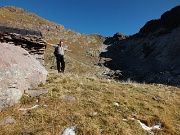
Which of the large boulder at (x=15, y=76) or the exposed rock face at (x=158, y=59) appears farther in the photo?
the exposed rock face at (x=158, y=59)

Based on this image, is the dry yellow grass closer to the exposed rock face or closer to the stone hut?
the stone hut

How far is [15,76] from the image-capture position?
9570 mm

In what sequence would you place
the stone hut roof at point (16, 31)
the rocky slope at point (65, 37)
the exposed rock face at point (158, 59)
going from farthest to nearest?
the rocky slope at point (65, 37) < the exposed rock face at point (158, 59) < the stone hut roof at point (16, 31)

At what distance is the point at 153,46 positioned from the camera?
Result: 77.8 meters

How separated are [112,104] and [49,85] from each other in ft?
12.3

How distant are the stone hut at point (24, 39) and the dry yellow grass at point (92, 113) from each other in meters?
4.46

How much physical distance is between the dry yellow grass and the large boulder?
0.41 m

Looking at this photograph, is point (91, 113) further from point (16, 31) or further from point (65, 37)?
point (65, 37)

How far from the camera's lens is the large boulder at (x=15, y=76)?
28.4 feet

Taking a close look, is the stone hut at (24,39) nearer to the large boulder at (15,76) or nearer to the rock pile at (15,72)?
the rock pile at (15,72)

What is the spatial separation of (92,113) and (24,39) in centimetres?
826

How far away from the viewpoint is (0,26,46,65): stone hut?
1358 cm

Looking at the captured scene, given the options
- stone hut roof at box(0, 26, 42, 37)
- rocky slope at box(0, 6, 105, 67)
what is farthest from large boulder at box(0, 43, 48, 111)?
rocky slope at box(0, 6, 105, 67)

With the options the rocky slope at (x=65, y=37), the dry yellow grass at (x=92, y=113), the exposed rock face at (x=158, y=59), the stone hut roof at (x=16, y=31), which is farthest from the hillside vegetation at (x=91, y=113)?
the rocky slope at (x=65, y=37)
